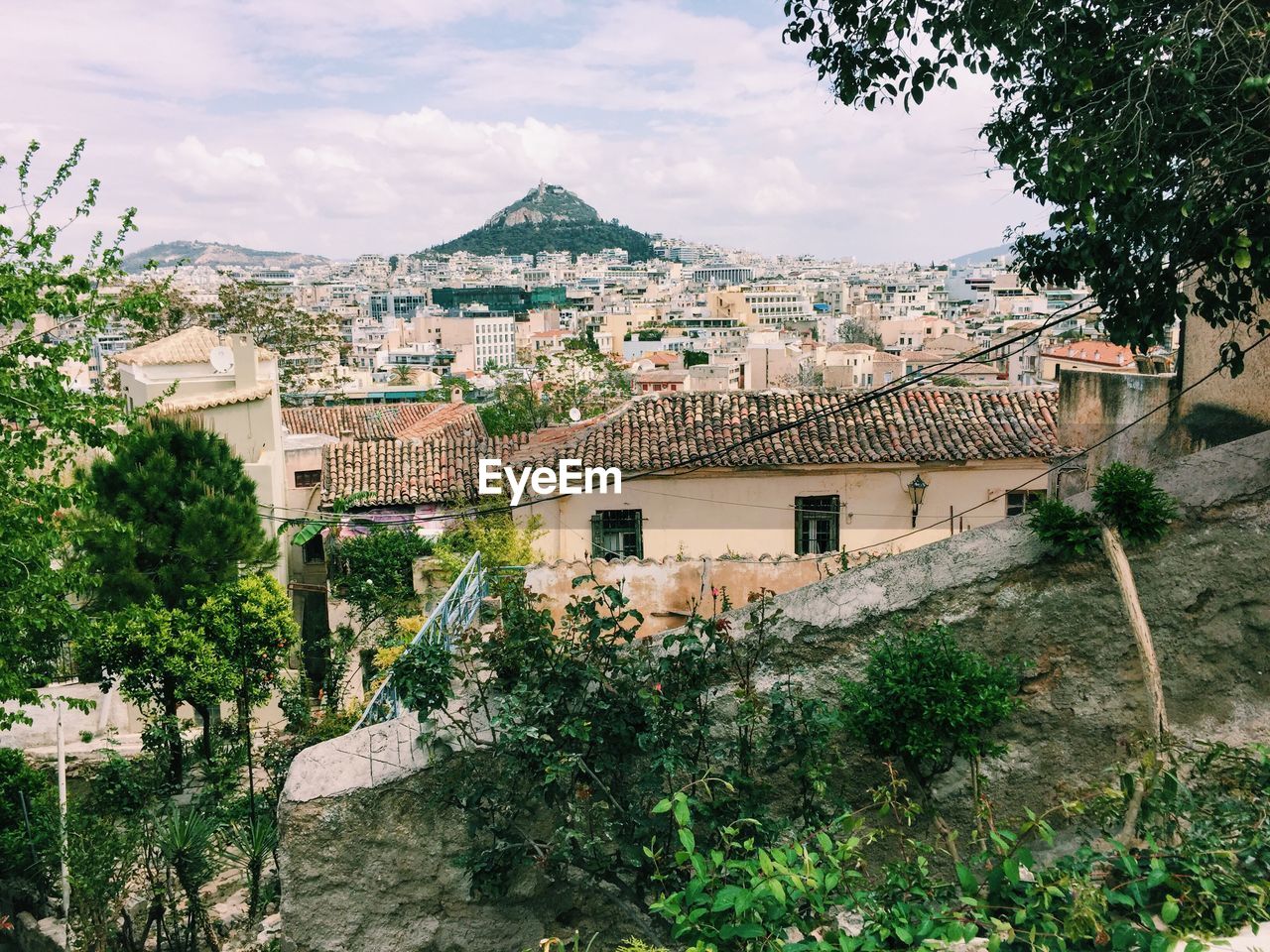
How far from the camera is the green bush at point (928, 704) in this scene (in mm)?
5277

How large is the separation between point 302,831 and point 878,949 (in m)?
3.48

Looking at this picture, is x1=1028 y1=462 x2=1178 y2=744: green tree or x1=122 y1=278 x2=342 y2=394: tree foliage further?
x1=122 y1=278 x2=342 y2=394: tree foliage

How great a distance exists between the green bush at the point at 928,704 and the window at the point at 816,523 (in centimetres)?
1217

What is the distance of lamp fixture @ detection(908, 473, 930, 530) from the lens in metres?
17.7

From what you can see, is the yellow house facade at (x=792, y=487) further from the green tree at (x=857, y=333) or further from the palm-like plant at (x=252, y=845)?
the green tree at (x=857, y=333)

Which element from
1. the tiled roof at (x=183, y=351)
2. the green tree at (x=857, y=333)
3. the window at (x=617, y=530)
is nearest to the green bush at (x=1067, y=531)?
the window at (x=617, y=530)

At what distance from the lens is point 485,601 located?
8969 mm

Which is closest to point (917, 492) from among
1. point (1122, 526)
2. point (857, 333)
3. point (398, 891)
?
point (1122, 526)

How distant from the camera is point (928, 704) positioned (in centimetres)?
528

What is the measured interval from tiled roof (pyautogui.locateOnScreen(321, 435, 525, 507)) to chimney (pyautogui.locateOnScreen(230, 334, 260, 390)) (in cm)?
209

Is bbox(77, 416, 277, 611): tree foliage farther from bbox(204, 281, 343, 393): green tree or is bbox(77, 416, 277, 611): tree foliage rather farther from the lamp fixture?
bbox(204, 281, 343, 393): green tree

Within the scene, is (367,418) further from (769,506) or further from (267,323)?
(769,506)

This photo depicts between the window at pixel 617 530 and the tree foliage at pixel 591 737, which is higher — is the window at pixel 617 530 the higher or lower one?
the lower one

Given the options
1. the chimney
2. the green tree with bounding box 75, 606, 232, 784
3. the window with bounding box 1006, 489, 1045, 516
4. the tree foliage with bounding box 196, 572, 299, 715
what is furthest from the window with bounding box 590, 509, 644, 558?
the chimney
